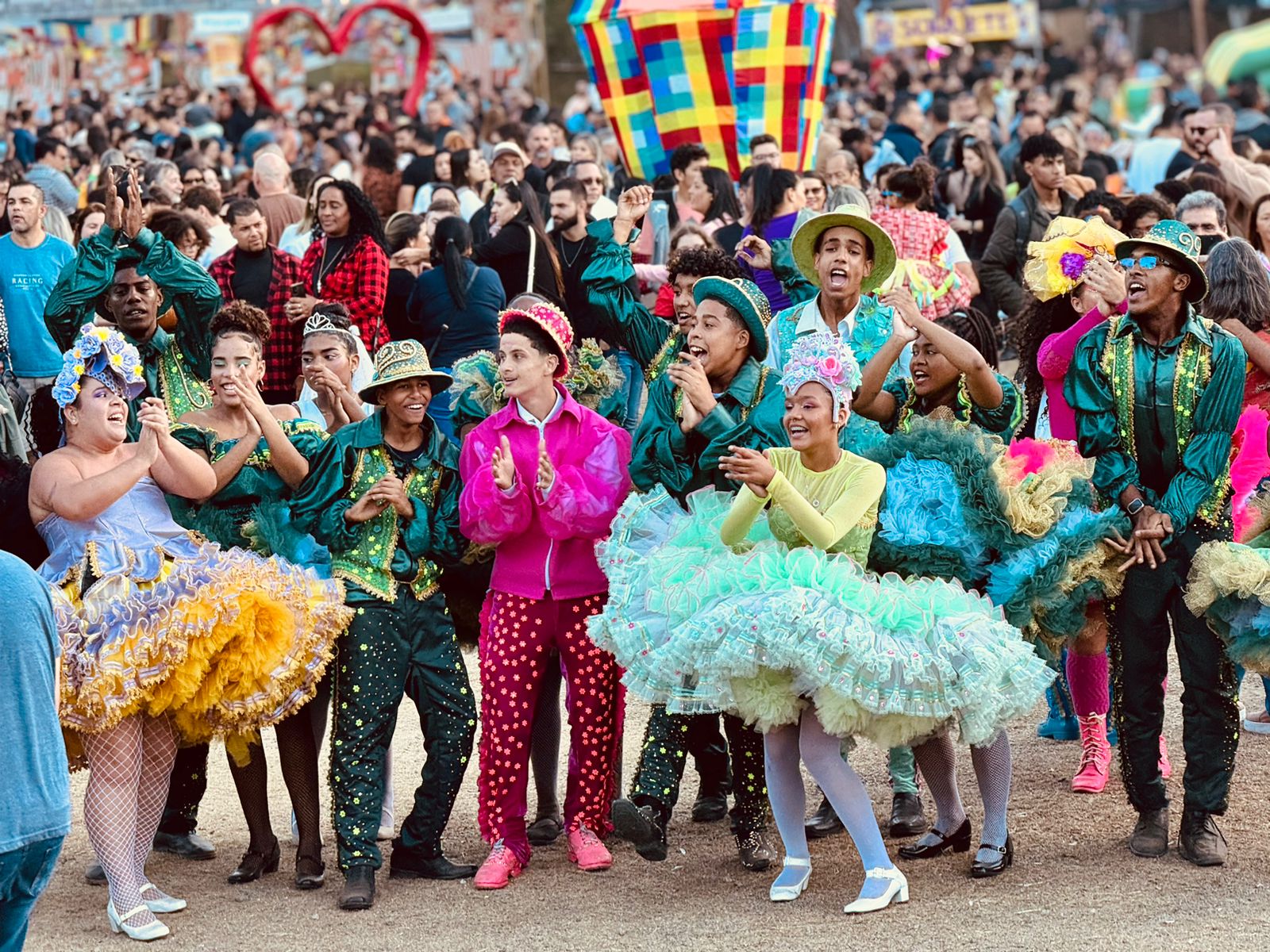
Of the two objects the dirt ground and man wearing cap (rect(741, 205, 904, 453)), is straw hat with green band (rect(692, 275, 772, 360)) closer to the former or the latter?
man wearing cap (rect(741, 205, 904, 453))

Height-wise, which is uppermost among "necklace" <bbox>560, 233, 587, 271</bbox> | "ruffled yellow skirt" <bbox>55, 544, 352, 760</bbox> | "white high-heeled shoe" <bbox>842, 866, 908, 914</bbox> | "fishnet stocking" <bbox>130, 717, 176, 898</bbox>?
"necklace" <bbox>560, 233, 587, 271</bbox>

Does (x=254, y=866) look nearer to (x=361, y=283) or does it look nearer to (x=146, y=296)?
(x=146, y=296)

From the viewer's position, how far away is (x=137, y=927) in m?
5.72

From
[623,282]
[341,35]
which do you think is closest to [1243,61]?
[341,35]

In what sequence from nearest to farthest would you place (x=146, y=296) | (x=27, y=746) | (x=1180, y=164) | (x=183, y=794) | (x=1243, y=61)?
1. (x=27, y=746)
2. (x=183, y=794)
3. (x=146, y=296)
4. (x=1180, y=164)
5. (x=1243, y=61)

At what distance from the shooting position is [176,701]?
5.73 meters

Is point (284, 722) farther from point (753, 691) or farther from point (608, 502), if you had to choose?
point (753, 691)

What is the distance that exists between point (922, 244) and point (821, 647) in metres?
5.44

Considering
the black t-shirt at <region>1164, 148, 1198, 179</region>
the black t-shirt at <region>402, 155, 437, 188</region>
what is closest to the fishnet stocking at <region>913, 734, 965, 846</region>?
the black t-shirt at <region>1164, 148, 1198, 179</region>

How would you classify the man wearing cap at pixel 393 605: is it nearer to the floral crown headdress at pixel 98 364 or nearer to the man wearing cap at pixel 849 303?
the floral crown headdress at pixel 98 364

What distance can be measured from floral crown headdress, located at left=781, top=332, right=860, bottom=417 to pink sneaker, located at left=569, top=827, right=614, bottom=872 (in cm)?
178

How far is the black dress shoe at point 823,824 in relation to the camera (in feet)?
21.3

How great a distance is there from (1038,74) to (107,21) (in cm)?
1708

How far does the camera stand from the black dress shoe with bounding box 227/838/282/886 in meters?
6.25
